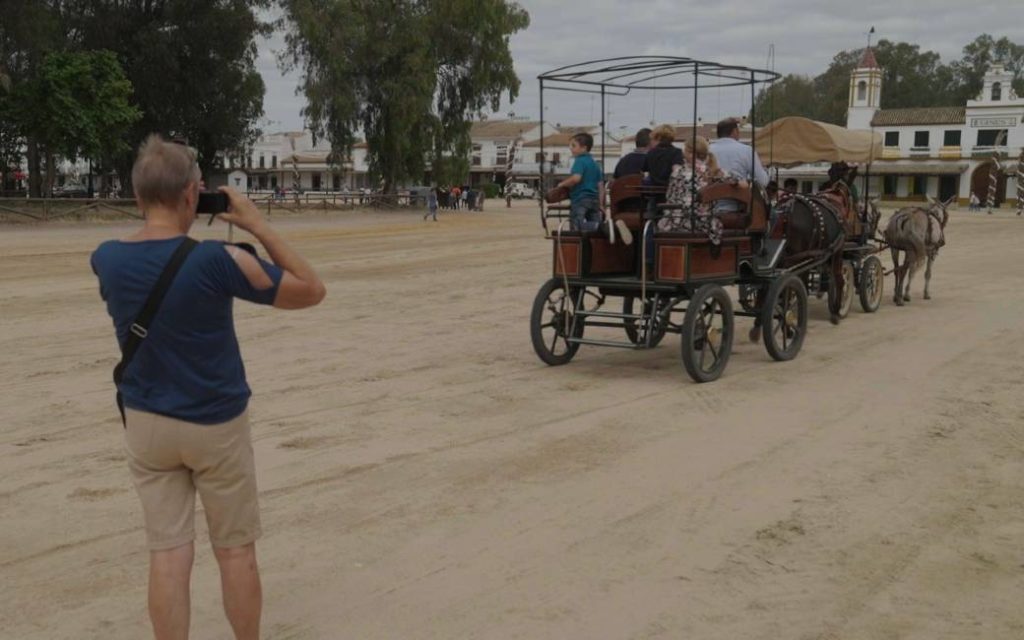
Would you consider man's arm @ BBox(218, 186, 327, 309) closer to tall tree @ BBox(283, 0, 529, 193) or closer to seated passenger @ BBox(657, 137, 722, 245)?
seated passenger @ BBox(657, 137, 722, 245)

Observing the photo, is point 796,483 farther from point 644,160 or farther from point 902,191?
point 902,191

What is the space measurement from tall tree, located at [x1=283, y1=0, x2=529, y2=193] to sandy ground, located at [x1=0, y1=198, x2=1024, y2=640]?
3241 centimetres

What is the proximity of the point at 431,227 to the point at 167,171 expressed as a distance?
30601 millimetres

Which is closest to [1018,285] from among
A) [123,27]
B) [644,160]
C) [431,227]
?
[644,160]

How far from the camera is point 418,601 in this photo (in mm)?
4242

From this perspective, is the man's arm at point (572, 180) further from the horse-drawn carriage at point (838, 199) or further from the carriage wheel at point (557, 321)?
the horse-drawn carriage at point (838, 199)

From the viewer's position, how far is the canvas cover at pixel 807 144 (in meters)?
12.6

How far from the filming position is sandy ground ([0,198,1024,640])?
4.17 meters

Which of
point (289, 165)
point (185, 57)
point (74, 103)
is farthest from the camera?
point (289, 165)

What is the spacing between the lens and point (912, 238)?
14.4 m

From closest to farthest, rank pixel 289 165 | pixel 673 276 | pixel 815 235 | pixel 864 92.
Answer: pixel 673 276 → pixel 815 235 → pixel 864 92 → pixel 289 165

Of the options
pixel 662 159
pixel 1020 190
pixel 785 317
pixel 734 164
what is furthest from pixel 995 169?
pixel 662 159

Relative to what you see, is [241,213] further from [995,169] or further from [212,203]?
[995,169]

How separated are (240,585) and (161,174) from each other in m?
1.34
